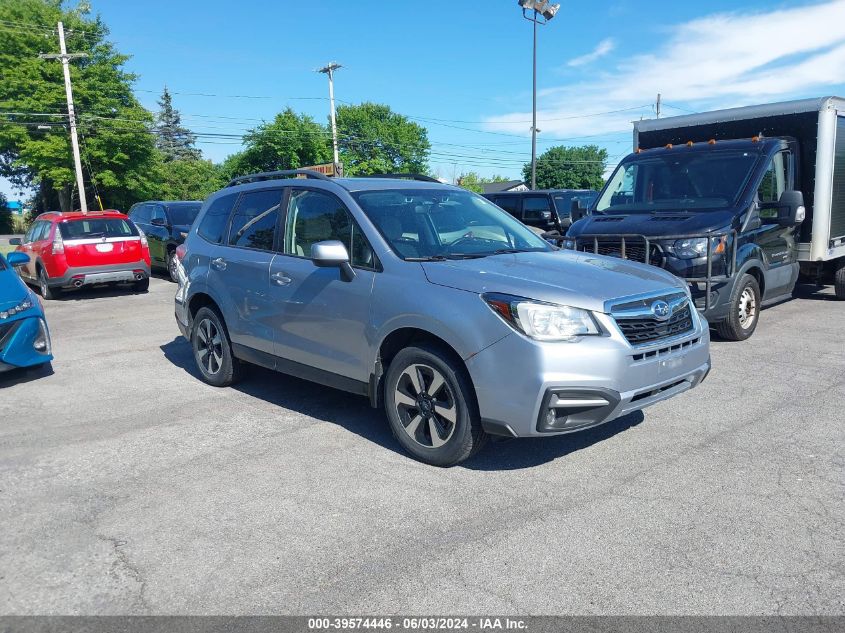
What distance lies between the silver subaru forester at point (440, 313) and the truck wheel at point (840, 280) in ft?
23.1

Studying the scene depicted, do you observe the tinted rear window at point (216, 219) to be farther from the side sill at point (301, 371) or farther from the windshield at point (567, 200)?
the windshield at point (567, 200)

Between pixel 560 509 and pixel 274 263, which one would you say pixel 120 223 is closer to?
pixel 274 263

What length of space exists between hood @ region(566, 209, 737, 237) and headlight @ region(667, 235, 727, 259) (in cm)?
9

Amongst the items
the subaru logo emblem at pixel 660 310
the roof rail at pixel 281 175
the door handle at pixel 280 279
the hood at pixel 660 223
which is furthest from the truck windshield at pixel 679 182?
the door handle at pixel 280 279

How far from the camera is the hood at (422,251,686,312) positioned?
4031mm

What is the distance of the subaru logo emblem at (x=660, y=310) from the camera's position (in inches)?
168

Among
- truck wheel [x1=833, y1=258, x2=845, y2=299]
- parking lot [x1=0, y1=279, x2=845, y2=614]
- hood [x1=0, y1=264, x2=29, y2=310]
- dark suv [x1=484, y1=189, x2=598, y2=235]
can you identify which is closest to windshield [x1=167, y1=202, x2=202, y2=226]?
dark suv [x1=484, y1=189, x2=598, y2=235]

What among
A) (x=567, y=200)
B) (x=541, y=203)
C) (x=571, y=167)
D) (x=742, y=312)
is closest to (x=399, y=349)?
(x=742, y=312)

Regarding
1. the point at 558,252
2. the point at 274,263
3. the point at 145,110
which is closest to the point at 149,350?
the point at 274,263

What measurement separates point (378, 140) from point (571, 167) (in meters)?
24.6

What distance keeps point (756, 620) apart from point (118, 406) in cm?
515

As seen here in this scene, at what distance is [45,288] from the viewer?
13.5 meters

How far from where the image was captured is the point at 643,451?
182 inches

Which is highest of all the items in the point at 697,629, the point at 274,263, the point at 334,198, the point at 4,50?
the point at 4,50
